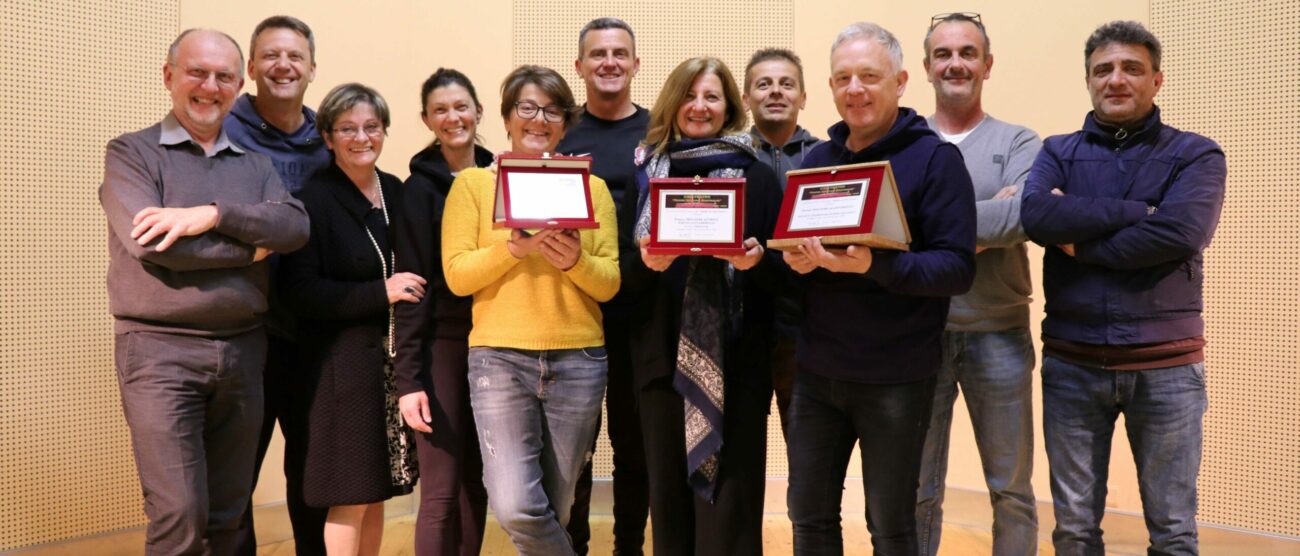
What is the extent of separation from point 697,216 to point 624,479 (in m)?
1.53

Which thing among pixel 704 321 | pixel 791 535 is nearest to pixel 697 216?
pixel 704 321

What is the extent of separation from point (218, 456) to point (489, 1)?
331 centimetres

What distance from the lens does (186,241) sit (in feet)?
10.5

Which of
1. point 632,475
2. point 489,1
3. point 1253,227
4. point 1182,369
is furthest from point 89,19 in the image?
point 1253,227

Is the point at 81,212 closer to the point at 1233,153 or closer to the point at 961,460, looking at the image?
the point at 961,460

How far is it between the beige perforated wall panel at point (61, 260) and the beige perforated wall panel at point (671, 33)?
204 centimetres

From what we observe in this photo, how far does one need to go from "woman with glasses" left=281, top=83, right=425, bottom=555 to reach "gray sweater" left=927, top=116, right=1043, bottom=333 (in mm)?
1942

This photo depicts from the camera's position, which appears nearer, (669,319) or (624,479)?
(669,319)

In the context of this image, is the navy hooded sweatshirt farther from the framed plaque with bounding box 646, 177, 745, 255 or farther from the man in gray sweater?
the man in gray sweater

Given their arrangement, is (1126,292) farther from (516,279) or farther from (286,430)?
(286,430)

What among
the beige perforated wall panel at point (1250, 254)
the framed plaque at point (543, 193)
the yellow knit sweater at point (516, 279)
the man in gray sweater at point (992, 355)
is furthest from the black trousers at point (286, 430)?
the beige perforated wall panel at point (1250, 254)

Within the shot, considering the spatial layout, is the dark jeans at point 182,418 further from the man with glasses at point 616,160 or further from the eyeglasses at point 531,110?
the man with glasses at point 616,160

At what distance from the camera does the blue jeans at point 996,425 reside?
3.58m

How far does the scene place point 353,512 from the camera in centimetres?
368
